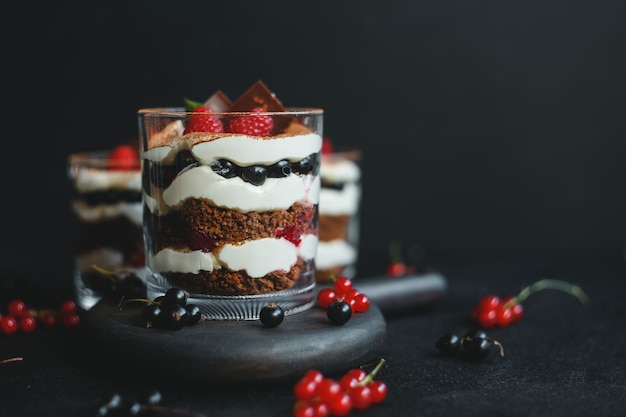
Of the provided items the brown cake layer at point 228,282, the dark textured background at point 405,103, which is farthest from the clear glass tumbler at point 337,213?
the brown cake layer at point 228,282

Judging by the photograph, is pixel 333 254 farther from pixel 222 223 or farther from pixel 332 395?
pixel 332 395

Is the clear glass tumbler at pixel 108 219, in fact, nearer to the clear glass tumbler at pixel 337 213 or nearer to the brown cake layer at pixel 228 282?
the brown cake layer at pixel 228 282

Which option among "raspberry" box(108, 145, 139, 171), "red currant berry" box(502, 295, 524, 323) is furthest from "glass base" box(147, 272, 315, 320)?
"red currant berry" box(502, 295, 524, 323)

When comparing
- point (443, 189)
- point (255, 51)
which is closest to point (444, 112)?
point (443, 189)

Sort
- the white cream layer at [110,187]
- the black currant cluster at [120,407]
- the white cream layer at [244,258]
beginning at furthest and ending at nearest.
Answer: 1. the white cream layer at [110,187]
2. the white cream layer at [244,258]
3. the black currant cluster at [120,407]

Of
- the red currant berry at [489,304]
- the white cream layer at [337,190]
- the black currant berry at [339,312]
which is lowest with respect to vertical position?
the red currant berry at [489,304]

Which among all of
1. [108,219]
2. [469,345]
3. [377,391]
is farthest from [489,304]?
[108,219]
